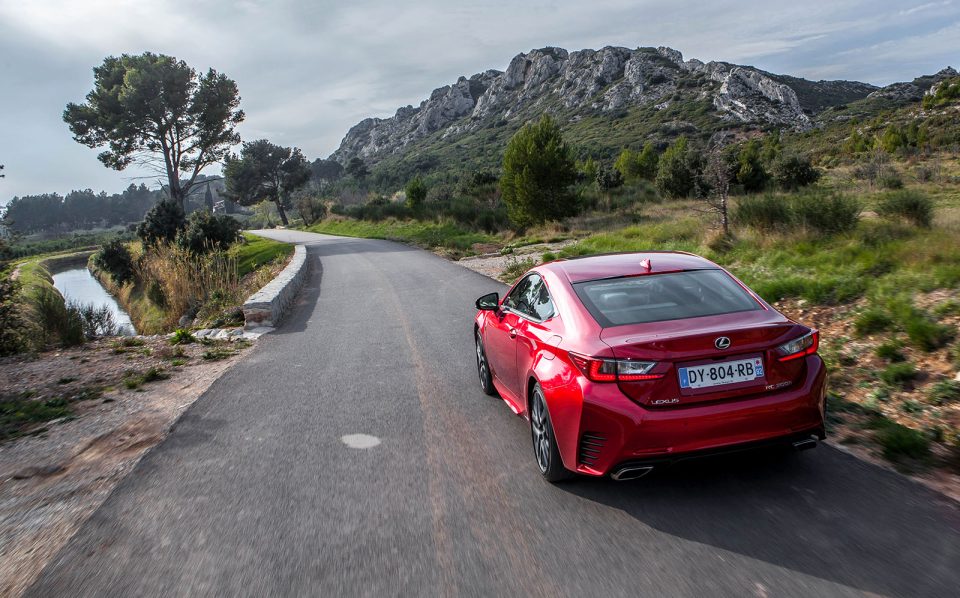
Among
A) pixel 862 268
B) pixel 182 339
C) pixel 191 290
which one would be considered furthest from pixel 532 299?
pixel 191 290

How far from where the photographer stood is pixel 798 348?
382cm

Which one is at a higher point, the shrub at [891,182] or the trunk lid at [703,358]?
the shrub at [891,182]

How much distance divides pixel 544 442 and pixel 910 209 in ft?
34.3

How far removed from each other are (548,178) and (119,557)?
91.9 feet

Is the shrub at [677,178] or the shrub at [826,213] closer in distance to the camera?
the shrub at [826,213]

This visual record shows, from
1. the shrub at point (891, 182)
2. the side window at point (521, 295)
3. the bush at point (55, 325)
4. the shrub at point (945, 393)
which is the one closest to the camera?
the shrub at point (945, 393)

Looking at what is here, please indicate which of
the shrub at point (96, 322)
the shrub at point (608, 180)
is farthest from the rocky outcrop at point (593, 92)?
the shrub at point (96, 322)

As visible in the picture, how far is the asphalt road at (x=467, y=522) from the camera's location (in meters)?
3.05

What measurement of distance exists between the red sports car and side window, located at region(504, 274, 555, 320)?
1.27ft

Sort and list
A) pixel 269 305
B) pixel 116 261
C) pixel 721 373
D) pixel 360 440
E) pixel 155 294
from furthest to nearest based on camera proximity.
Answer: pixel 116 261
pixel 155 294
pixel 269 305
pixel 360 440
pixel 721 373

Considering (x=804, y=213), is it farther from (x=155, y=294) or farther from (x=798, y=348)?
(x=155, y=294)

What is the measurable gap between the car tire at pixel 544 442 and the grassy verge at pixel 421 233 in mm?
19489

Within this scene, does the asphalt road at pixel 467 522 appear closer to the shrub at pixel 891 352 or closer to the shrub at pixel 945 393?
the shrub at pixel 945 393

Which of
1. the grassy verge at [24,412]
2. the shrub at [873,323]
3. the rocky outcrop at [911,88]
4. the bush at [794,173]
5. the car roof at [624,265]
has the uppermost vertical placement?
the rocky outcrop at [911,88]
